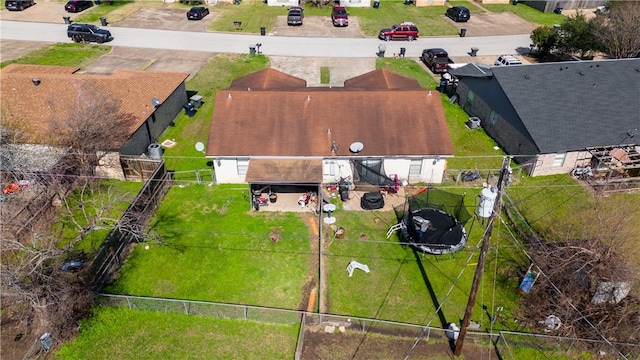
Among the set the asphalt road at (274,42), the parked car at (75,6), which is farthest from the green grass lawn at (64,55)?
the parked car at (75,6)

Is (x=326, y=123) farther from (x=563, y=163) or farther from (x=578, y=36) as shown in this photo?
(x=578, y=36)

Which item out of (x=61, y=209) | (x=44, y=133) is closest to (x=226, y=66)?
(x=44, y=133)

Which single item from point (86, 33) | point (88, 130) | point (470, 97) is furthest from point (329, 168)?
point (86, 33)

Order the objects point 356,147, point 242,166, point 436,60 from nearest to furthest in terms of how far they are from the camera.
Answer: point 356,147, point 242,166, point 436,60

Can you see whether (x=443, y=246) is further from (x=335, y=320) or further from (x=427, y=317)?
(x=335, y=320)

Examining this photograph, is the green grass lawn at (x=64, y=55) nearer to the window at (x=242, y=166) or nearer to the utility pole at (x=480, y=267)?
the window at (x=242, y=166)

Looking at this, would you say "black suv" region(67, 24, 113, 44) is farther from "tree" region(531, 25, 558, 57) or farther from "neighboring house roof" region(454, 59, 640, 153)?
"tree" region(531, 25, 558, 57)

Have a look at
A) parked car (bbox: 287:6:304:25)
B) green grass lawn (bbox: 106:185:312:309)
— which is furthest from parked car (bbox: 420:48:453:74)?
green grass lawn (bbox: 106:185:312:309)
